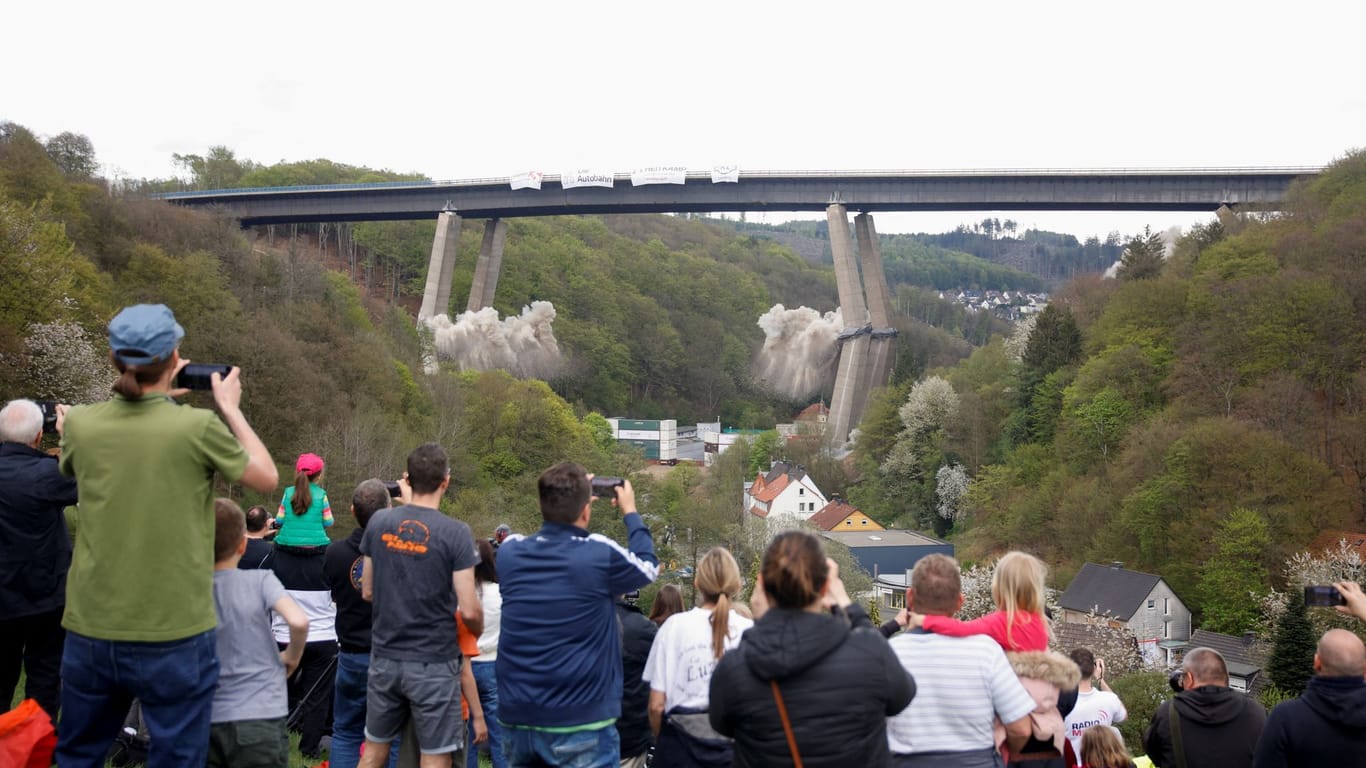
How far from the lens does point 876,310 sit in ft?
197

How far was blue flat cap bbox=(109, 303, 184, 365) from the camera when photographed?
354 cm

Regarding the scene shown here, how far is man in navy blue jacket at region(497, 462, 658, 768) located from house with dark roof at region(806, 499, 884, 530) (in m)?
40.3

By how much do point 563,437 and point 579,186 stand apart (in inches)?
575

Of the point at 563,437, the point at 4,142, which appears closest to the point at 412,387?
the point at 563,437

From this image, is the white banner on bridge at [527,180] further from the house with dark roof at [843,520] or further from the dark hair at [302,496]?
the dark hair at [302,496]

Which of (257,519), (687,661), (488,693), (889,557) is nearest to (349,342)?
(889,557)

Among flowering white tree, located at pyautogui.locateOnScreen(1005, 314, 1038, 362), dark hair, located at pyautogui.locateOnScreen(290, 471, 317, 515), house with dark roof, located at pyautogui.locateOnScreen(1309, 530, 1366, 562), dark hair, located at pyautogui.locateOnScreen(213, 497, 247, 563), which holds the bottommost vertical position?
house with dark roof, located at pyautogui.locateOnScreen(1309, 530, 1366, 562)

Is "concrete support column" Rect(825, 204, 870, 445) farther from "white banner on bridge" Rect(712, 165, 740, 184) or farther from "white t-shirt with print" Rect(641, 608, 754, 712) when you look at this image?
"white t-shirt with print" Rect(641, 608, 754, 712)

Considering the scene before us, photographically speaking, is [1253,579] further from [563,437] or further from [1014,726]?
[563,437]

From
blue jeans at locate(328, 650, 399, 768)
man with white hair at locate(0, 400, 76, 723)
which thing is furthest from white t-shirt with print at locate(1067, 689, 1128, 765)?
man with white hair at locate(0, 400, 76, 723)

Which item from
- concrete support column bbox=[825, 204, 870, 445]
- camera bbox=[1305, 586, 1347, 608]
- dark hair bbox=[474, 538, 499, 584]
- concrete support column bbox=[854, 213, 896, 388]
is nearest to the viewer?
camera bbox=[1305, 586, 1347, 608]

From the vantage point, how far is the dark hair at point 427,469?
15.1 feet

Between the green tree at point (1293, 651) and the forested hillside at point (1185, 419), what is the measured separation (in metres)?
4.33

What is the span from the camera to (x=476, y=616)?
4621 mm
